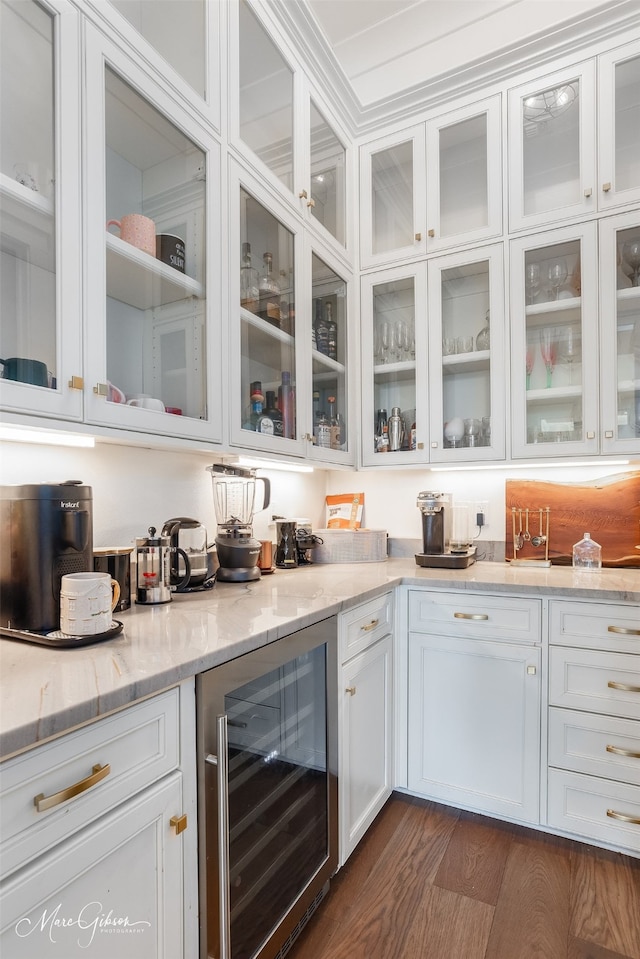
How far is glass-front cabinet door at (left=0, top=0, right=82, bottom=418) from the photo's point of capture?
A: 3.27 ft

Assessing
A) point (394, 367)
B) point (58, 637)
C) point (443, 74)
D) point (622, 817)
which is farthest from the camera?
point (394, 367)

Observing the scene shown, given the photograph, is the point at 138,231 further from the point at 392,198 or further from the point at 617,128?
the point at 617,128

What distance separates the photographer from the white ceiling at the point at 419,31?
2.23 metres

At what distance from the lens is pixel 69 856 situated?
2.23 ft

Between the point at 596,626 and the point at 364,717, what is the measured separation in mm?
822

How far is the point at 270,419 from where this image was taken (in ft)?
5.91

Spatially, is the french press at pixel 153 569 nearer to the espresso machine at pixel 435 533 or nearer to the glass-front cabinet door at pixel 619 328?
the espresso machine at pixel 435 533

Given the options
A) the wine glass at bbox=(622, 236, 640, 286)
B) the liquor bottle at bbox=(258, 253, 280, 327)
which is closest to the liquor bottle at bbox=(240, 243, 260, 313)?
the liquor bottle at bbox=(258, 253, 280, 327)

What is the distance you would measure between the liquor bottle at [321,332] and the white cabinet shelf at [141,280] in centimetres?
77

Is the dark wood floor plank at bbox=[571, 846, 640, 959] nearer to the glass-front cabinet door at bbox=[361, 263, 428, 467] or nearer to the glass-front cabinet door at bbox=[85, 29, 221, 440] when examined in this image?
the glass-front cabinet door at bbox=[361, 263, 428, 467]

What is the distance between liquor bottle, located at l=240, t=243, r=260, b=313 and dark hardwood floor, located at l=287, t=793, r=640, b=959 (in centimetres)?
186

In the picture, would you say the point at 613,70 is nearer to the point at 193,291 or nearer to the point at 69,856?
the point at 193,291

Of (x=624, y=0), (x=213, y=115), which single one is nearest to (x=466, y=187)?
A: (x=624, y=0)

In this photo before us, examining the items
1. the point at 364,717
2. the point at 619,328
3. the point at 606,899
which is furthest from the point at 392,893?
the point at 619,328
